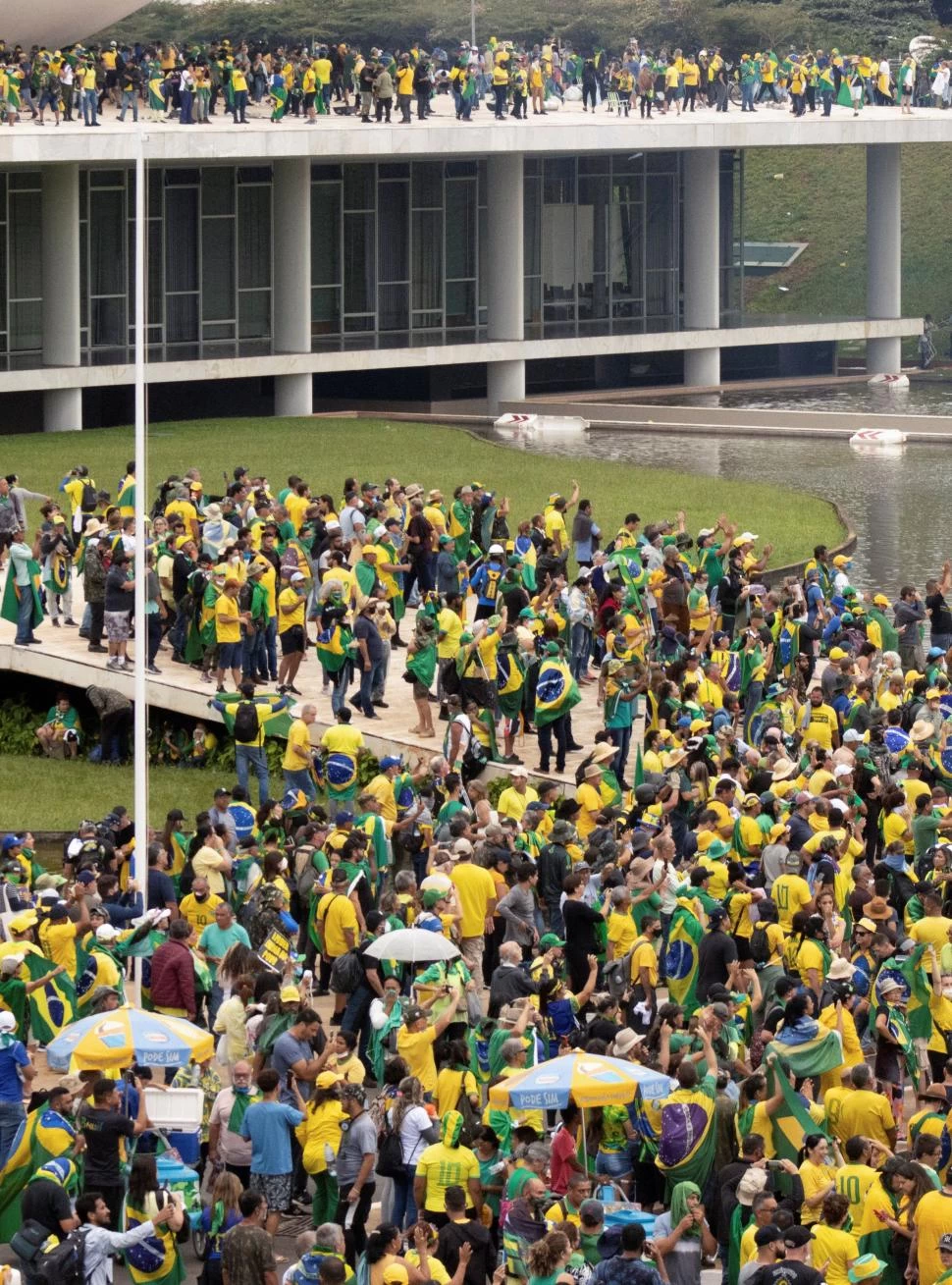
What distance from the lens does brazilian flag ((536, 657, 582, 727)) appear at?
68.4 feet

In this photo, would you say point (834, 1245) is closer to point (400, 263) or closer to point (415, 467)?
point (415, 467)

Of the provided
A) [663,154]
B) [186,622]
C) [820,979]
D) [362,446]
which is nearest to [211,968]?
[820,979]

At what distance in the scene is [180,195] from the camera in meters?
45.3

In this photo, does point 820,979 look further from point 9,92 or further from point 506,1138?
point 9,92

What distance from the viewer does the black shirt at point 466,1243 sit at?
11289 mm

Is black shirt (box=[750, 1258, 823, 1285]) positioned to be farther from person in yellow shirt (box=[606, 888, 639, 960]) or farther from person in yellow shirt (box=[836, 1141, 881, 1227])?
person in yellow shirt (box=[606, 888, 639, 960])

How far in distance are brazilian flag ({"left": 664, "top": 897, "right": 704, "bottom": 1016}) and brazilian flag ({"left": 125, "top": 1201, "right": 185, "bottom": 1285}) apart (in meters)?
4.01

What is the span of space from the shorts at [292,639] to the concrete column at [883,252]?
1319 inches

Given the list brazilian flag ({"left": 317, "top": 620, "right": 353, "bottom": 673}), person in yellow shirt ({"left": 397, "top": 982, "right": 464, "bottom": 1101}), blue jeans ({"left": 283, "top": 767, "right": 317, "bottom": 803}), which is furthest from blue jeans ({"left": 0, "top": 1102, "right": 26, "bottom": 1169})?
brazilian flag ({"left": 317, "top": 620, "right": 353, "bottom": 673})

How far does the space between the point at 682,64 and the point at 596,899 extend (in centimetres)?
3741

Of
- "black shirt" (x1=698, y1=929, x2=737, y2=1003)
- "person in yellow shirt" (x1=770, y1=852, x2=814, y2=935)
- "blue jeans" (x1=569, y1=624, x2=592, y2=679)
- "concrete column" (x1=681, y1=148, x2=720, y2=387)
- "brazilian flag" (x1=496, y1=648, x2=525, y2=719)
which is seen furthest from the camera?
"concrete column" (x1=681, y1=148, x2=720, y2=387)

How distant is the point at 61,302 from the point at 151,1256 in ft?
108

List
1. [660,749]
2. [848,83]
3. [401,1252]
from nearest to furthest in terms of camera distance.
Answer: [401,1252], [660,749], [848,83]

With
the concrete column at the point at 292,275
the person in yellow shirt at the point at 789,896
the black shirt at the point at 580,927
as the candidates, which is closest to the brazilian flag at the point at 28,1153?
the black shirt at the point at 580,927
